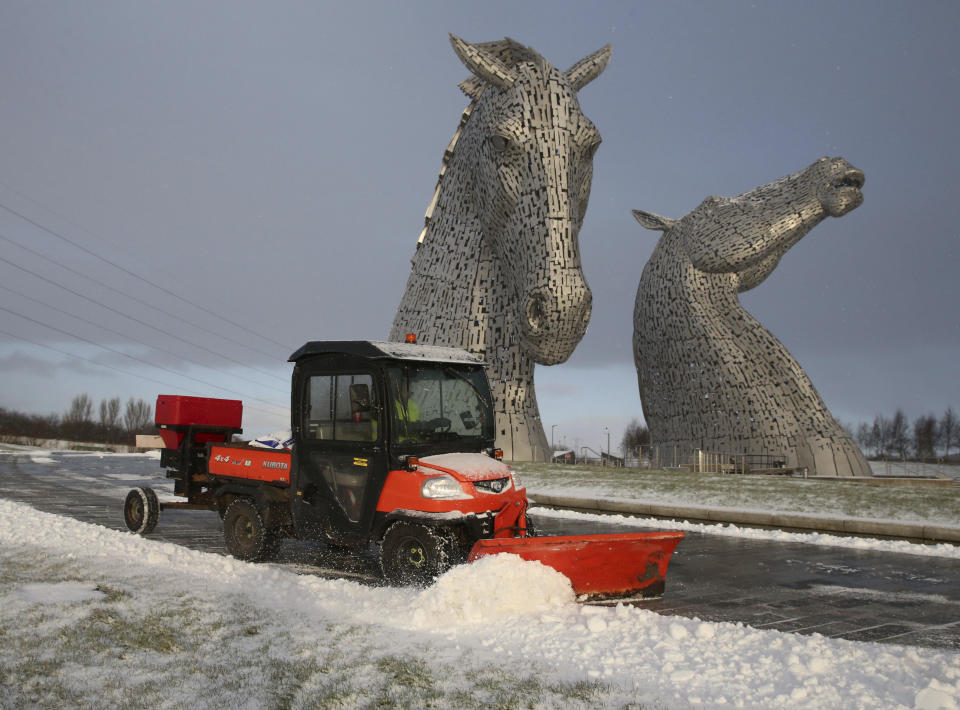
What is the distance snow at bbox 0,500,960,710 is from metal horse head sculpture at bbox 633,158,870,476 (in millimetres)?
20720

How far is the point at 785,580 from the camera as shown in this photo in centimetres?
733

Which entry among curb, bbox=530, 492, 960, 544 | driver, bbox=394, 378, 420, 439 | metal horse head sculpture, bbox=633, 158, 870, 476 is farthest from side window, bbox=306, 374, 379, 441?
metal horse head sculpture, bbox=633, 158, 870, 476

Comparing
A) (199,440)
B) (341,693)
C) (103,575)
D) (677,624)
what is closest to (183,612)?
(103,575)

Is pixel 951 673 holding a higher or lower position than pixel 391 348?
lower

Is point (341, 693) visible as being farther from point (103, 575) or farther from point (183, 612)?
point (103, 575)

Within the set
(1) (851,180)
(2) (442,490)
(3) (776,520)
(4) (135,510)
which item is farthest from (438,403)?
(1) (851,180)

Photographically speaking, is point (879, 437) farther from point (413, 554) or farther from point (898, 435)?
point (413, 554)

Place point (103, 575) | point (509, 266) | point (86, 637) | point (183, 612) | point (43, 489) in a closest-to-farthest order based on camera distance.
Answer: point (86, 637), point (183, 612), point (103, 575), point (43, 489), point (509, 266)

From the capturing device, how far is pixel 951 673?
4090 millimetres

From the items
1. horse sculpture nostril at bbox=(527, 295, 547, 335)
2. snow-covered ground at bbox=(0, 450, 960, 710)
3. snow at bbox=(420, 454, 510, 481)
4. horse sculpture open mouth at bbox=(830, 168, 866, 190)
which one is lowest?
snow-covered ground at bbox=(0, 450, 960, 710)

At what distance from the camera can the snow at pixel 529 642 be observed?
3.89 m

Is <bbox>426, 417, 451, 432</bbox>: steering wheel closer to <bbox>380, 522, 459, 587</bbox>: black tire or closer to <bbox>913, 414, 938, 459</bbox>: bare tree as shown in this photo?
<bbox>380, 522, 459, 587</bbox>: black tire

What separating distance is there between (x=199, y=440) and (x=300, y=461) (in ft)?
8.81

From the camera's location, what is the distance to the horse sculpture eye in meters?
16.7
